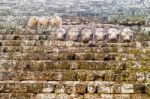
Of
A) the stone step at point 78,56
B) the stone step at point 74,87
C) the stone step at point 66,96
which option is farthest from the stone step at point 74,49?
the stone step at point 66,96

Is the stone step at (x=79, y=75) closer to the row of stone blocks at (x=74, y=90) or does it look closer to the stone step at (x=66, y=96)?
the row of stone blocks at (x=74, y=90)

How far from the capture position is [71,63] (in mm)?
9156

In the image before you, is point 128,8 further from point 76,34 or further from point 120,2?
point 76,34

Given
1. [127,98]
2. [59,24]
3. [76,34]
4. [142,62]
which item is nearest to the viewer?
[127,98]

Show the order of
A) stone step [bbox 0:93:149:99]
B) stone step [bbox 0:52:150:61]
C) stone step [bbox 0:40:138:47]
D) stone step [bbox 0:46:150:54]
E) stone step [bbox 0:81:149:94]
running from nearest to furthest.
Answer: stone step [bbox 0:93:149:99] → stone step [bbox 0:81:149:94] → stone step [bbox 0:52:150:61] → stone step [bbox 0:46:150:54] → stone step [bbox 0:40:138:47]

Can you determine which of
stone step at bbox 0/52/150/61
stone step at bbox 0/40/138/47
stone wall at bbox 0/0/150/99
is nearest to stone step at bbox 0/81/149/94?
stone wall at bbox 0/0/150/99

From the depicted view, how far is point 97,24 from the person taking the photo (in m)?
12.1

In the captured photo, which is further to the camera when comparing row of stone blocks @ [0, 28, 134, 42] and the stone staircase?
row of stone blocks @ [0, 28, 134, 42]

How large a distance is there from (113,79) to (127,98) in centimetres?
70

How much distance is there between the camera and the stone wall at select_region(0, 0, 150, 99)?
320 inches

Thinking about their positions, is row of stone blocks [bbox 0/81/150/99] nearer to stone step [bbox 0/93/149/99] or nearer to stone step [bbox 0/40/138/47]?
stone step [bbox 0/93/149/99]

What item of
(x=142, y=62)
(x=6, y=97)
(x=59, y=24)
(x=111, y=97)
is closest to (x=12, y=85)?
(x=6, y=97)

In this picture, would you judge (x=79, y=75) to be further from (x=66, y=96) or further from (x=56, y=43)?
(x=56, y=43)

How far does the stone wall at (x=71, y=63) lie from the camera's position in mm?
8125
